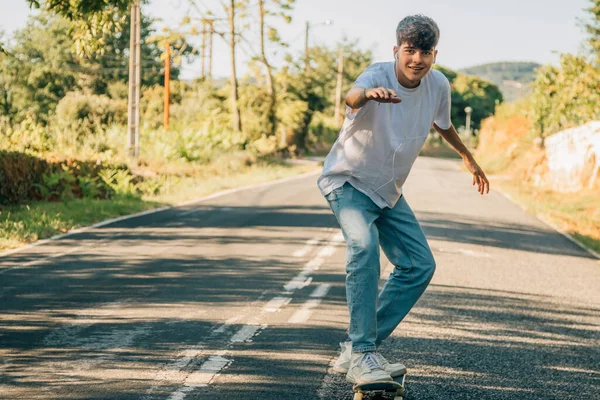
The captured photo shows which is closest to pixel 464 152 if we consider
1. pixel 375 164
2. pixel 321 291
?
pixel 375 164

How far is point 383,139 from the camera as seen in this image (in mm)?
4293

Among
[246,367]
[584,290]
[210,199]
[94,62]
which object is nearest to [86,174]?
[210,199]

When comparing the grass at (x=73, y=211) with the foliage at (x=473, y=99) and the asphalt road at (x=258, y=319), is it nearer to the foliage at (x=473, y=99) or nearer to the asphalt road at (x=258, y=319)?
the asphalt road at (x=258, y=319)

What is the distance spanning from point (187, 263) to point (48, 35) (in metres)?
66.9

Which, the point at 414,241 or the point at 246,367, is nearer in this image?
the point at 414,241

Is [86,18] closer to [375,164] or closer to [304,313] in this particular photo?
[304,313]

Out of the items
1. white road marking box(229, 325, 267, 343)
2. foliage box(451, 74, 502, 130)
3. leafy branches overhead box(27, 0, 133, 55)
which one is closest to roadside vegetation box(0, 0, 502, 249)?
leafy branches overhead box(27, 0, 133, 55)

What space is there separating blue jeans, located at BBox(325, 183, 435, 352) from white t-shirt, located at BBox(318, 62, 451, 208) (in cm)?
8

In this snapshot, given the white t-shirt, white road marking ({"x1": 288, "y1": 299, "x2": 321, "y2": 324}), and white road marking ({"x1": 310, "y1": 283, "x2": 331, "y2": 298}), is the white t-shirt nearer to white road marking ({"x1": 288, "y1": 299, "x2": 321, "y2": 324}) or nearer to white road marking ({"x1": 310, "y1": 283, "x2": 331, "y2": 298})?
white road marking ({"x1": 288, "y1": 299, "x2": 321, "y2": 324})

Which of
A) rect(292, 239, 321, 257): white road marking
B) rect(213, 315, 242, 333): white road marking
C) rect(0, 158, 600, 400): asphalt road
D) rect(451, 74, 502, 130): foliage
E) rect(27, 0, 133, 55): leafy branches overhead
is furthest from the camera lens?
rect(451, 74, 502, 130): foliage

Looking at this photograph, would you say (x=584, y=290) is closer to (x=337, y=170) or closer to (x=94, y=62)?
(x=337, y=170)

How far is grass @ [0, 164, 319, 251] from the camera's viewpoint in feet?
36.7

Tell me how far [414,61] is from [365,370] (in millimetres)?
1509

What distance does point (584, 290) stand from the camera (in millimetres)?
8758
